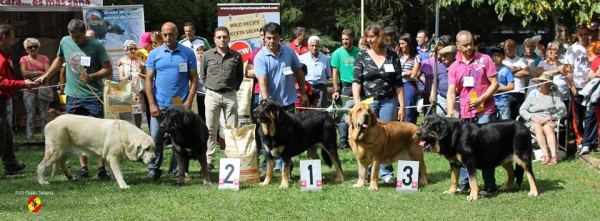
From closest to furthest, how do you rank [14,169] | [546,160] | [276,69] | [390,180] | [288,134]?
[288,134], [390,180], [276,69], [14,169], [546,160]

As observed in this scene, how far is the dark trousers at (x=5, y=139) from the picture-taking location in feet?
29.1

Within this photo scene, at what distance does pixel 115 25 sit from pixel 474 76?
29.9 feet

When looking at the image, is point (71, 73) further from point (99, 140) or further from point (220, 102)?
point (220, 102)

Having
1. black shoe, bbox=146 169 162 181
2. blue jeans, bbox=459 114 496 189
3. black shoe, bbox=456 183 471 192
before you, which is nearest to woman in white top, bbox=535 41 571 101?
blue jeans, bbox=459 114 496 189

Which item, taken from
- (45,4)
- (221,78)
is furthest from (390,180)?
(45,4)

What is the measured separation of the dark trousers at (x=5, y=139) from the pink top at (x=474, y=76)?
515 centimetres

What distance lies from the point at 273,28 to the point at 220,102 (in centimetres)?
115

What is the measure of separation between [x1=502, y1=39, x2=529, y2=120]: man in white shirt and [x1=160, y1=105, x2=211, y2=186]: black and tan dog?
4994mm

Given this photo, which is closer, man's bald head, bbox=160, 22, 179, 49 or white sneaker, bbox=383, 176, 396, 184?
white sneaker, bbox=383, 176, 396, 184

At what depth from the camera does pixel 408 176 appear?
773 centimetres

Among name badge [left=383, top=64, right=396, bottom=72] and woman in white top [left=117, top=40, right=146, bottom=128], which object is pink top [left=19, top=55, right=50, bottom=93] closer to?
woman in white top [left=117, top=40, right=146, bottom=128]

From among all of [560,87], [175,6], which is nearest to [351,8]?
[175,6]

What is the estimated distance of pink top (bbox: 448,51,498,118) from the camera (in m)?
7.70

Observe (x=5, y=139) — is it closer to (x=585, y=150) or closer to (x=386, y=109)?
(x=386, y=109)
